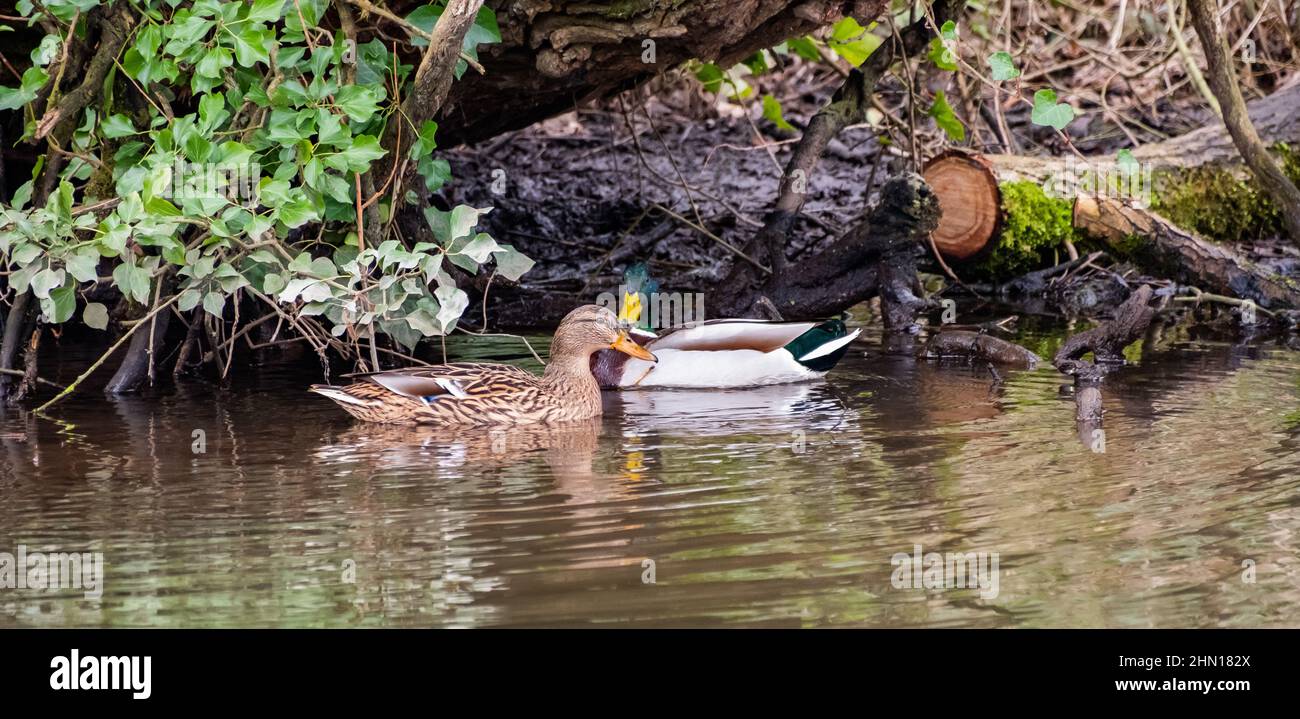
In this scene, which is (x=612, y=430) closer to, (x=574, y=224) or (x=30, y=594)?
(x=30, y=594)

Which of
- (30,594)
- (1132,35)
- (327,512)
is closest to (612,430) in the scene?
(327,512)

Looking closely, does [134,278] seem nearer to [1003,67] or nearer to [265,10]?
[265,10]

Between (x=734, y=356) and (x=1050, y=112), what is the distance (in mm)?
1972

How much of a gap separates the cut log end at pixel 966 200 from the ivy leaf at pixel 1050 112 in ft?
9.26

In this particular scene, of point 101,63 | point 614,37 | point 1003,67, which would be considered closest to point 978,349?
point 1003,67

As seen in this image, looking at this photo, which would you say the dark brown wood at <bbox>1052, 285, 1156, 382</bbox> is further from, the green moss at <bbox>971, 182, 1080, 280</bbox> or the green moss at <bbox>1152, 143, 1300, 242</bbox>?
the green moss at <bbox>1152, 143, 1300, 242</bbox>

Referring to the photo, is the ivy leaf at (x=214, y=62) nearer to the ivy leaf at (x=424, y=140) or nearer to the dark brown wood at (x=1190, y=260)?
the ivy leaf at (x=424, y=140)

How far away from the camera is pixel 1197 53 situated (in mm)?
12336

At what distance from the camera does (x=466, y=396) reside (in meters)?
6.41

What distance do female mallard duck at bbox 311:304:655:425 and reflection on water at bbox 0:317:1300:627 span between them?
0.12 meters

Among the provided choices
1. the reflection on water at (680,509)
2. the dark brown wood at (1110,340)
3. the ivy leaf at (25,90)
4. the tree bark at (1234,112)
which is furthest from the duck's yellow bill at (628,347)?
the tree bark at (1234,112)

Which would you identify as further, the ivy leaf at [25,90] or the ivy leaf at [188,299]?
the ivy leaf at [188,299]

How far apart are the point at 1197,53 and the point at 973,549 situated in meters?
9.43

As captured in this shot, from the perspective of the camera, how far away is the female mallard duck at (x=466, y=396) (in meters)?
6.41
